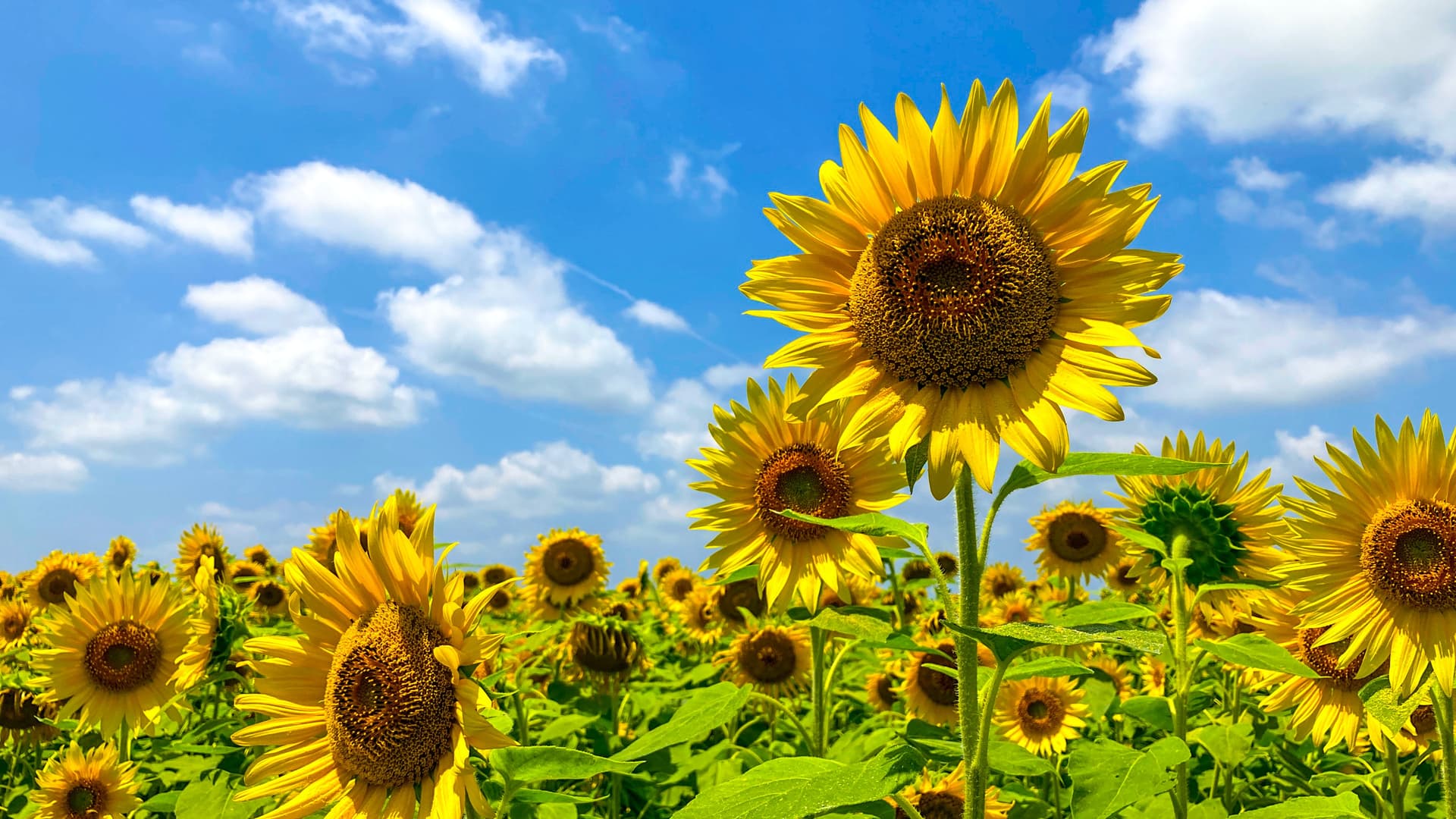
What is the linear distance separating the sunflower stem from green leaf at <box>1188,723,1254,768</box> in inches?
76.3

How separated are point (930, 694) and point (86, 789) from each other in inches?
184

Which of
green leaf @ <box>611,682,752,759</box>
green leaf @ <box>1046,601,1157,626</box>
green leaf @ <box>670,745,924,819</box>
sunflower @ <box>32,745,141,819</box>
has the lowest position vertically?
sunflower @ <box>32,745,141,819</box>

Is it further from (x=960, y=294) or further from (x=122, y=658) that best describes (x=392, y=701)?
(x=122, y=658)

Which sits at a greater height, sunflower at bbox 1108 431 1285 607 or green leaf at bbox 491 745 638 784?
sunflower at bbox 1108 431 1285 607

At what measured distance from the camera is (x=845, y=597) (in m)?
3.79

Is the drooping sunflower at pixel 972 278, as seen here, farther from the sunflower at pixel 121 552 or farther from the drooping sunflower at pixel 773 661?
the sunflower at pixel 121 552

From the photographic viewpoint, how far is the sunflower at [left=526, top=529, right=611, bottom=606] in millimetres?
7945

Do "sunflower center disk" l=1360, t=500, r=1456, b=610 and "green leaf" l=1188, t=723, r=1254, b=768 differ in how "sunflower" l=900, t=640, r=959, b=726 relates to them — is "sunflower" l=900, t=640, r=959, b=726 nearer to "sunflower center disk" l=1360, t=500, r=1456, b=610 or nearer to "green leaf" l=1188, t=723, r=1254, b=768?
"green leaf" l=1188, t=723, r=1254, b=768

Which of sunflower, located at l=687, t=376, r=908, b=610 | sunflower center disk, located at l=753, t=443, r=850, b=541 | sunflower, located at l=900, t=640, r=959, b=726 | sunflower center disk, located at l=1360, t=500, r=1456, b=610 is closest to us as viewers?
sunflower center disk, located at l=1360, t=500, r=1456, b=610

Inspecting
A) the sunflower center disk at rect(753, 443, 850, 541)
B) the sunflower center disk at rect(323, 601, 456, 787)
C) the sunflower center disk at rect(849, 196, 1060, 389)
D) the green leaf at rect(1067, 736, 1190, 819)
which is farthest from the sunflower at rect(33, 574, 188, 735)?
the green leaf at rect(1067, 736, 1190, 819)

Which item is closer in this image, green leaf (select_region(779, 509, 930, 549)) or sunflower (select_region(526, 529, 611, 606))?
green leaf (select_region(779, 509, 930, 549))

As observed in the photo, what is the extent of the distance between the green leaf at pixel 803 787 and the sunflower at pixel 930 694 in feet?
10.5

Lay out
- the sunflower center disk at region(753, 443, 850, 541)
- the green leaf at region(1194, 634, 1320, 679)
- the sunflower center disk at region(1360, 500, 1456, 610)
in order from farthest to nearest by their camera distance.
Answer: the sunflower center disk at region(753, 443, 850, 541) < the sunflower center disk at region(1360, 500, 1456, 610) < the green leaf at region(1194, 634, 1320, 679)

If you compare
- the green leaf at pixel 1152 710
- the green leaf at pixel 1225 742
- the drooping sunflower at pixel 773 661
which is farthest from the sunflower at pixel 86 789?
the green leaf at pixel 1225 742
